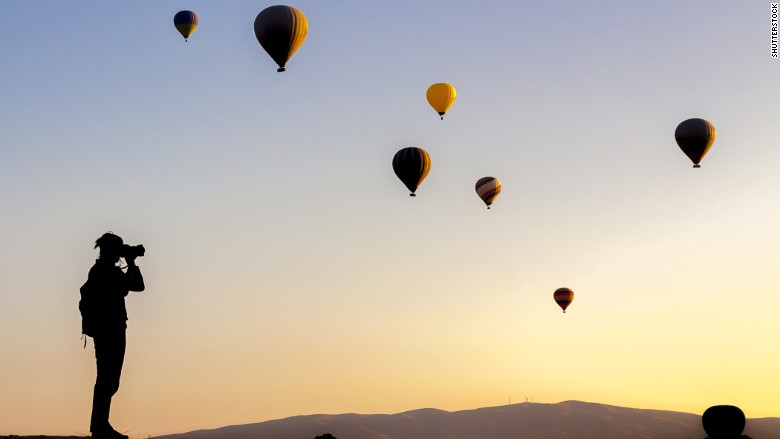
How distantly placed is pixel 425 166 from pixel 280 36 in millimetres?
15521

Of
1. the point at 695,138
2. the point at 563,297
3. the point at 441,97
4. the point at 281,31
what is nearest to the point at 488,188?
the point at 441,97

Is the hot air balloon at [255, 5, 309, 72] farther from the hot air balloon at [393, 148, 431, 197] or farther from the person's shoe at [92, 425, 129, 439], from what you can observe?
the person's shoe at [92, 425, 129, 439]

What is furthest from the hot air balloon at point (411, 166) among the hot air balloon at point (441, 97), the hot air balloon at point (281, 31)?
the hot air balloon at point (281, 31)

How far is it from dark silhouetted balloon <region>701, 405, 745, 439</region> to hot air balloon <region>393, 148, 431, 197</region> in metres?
23.8

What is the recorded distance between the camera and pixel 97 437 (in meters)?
14.4

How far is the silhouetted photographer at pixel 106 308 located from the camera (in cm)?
1430

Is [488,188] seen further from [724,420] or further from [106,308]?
[106,308]

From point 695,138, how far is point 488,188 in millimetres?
17712

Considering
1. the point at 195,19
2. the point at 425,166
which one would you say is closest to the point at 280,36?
the point at 425,166

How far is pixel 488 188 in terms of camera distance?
85.9 metres

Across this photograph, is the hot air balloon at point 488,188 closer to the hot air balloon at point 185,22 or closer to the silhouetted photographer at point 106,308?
the hot air balloon at point 185,22

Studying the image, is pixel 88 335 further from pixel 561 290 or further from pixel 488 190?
pixel 561 290

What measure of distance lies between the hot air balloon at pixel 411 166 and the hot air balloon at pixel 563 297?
26.8m

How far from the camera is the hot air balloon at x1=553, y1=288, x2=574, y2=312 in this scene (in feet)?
311
